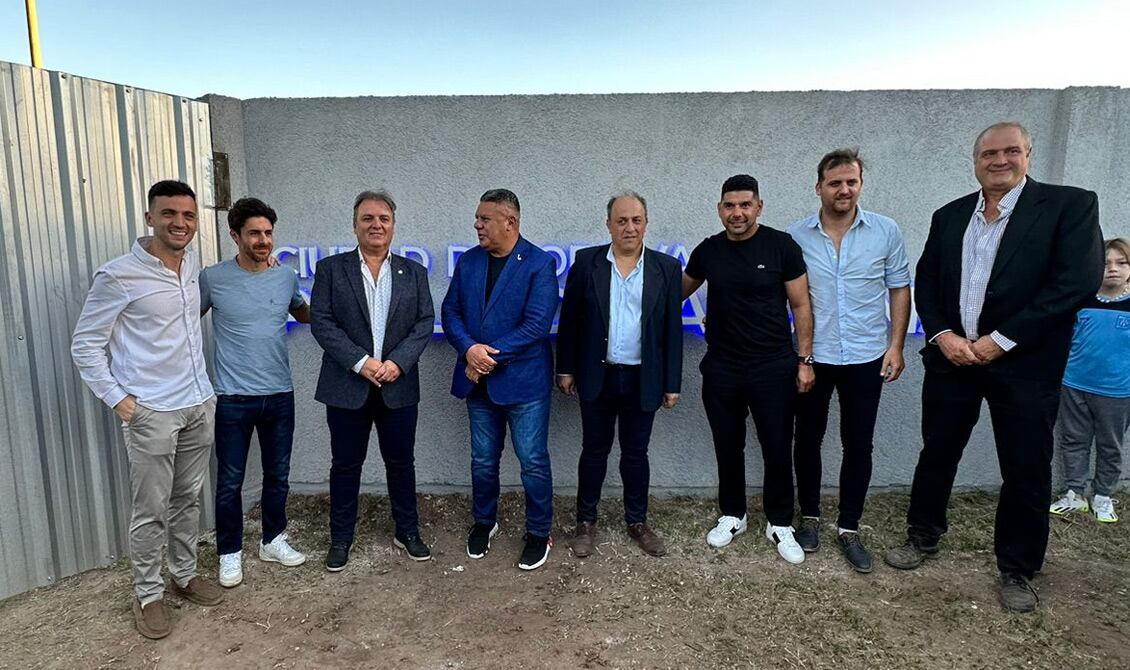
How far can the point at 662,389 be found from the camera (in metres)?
3.44

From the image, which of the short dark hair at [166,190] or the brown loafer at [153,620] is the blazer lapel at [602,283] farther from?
the brown loafer at [153,620]

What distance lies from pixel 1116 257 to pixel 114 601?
5.71 m

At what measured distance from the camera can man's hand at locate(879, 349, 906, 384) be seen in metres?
3.31

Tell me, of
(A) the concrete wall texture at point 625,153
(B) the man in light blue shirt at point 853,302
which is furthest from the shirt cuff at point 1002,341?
(A) the concrete wall texture at point 625,153

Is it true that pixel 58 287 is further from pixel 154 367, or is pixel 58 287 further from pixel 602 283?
pixel 602 283

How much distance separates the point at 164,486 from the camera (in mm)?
2795

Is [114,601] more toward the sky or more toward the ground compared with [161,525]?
more toward the ground

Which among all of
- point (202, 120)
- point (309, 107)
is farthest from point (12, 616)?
point (309, 107)

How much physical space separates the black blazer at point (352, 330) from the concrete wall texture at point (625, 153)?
0.85 metres

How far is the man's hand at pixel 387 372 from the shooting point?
3143 mm

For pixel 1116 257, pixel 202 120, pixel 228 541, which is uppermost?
pixel 202 120

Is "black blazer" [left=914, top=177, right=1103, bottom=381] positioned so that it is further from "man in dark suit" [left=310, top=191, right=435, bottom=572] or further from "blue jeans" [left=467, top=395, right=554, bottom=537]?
"man in dark suit" [left=310, top=191, right=435, bottom=572]

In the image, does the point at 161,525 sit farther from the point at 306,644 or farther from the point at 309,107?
the point at 309,107

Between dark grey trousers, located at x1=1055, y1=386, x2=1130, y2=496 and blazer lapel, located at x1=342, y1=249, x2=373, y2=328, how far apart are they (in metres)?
4.21
